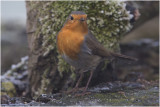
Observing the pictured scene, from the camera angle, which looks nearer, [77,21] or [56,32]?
[77,21]

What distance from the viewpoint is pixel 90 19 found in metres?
3.56

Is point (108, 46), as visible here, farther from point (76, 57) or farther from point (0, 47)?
point (0, 47)

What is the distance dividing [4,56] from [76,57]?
3.63 m

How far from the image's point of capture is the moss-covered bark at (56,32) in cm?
357

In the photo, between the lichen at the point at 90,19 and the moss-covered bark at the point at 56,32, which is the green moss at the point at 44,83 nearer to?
the moss-covered bark at the point at 56,32

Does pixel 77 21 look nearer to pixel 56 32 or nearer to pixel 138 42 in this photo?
pixel 56 32

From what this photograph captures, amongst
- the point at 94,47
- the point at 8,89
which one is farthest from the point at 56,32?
the point at 8,89

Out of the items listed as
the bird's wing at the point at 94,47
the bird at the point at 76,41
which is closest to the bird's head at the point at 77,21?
the bird at the point at 76,41

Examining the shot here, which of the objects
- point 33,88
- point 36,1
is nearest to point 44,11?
point 36,1

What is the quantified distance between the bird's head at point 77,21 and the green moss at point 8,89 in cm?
161

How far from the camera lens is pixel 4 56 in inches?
235

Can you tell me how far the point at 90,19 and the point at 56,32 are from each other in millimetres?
568

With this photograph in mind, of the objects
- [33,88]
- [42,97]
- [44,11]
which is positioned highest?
[44,11]

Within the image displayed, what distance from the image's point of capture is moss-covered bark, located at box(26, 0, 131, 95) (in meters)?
3.57
